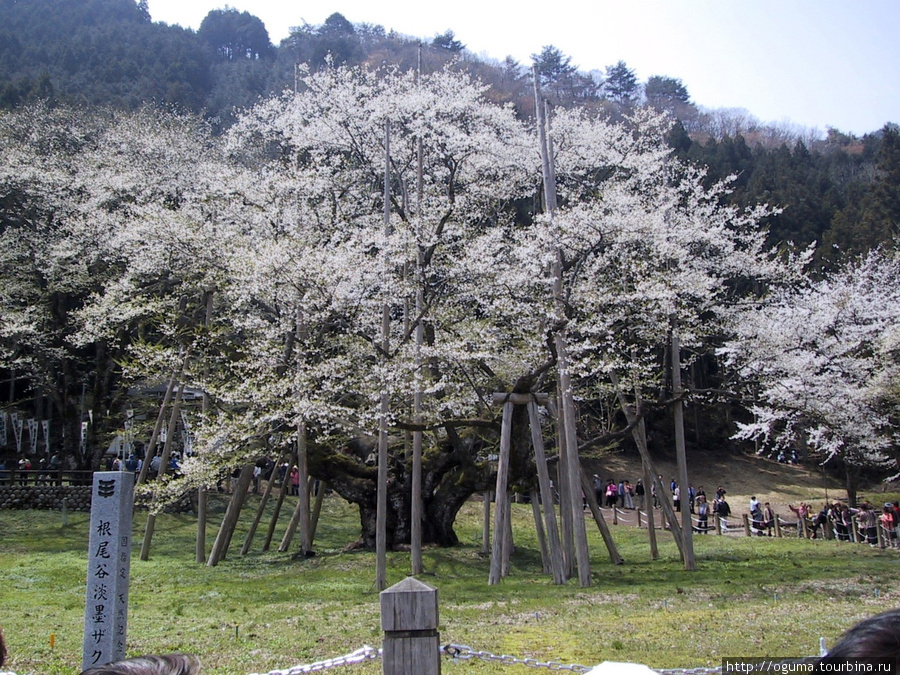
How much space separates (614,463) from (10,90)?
39.0m

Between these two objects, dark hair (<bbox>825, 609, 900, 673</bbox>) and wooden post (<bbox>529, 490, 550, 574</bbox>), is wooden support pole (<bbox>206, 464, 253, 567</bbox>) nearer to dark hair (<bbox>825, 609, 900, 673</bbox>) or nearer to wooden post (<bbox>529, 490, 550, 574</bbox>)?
wooden post (<bbox>529, 490, 550, 574</bbox>)

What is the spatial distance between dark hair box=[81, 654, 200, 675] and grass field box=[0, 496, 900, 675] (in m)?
5.84

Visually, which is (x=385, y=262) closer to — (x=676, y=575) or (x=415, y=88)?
(x=415, y=88)

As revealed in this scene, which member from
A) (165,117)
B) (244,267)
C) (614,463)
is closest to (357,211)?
(244,267)

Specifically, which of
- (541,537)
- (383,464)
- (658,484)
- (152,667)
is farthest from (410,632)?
(658,484)

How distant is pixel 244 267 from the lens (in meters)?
17.2

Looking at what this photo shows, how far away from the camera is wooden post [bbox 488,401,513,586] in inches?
551

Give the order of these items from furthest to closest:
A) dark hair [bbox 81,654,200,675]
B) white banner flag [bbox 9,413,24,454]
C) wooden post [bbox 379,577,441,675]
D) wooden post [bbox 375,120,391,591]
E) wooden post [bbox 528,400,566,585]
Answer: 1. white banner flag [bbox 9,413,24,454]
2. wooden post [bbox 375,120,391,591]
3. wooden post [bbox 528,400,566,585]
4. wooden post [bbox 379,577,441,675]
5. dark hair [bbox 81,654,200,675]

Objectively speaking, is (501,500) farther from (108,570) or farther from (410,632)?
(410,632)

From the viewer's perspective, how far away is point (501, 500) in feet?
45.9

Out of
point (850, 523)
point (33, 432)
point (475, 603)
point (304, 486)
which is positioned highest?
point (33, 432)

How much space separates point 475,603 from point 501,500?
7.28 feet

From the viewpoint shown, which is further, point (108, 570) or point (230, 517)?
point (230, 517)

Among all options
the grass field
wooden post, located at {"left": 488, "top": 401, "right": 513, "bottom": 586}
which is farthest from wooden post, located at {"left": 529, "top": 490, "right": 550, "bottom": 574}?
wooden post, located at {"left": 488, "top": 401, "right": 513, "bottom": 586}
